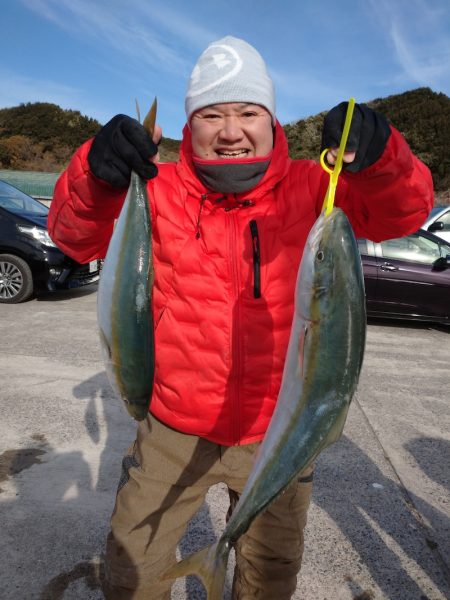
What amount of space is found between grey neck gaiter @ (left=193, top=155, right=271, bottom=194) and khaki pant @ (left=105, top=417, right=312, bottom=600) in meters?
0.95

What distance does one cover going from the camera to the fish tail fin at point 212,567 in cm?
155

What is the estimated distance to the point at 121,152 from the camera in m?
1.56

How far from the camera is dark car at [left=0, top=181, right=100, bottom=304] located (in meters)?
7.67

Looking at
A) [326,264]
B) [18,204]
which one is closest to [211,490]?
[326,264]

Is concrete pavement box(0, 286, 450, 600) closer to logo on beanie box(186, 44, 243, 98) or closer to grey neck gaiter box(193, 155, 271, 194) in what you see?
grey neck gaiter box(193, 155, 271, 194)

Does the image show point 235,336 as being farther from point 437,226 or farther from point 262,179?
point 437,226

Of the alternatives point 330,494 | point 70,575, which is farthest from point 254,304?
point 330,494

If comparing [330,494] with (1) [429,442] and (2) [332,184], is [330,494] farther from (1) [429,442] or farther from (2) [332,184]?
(2) [332,184]

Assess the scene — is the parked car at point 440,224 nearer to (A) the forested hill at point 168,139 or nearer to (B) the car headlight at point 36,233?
(B) the car headlight at point 36,233

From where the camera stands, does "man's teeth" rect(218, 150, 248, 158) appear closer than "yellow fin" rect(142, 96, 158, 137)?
No

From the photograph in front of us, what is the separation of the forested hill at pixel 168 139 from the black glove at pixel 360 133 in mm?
31087

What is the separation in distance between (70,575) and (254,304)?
1677mm

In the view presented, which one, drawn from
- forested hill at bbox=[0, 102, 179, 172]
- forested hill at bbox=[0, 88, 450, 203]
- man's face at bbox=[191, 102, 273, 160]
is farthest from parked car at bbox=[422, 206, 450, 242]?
forested hill at bbox=[0, 102, 179, 172]

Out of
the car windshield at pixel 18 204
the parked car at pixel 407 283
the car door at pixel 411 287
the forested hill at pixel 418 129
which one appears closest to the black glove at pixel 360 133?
the parked car at pixel 407 283
